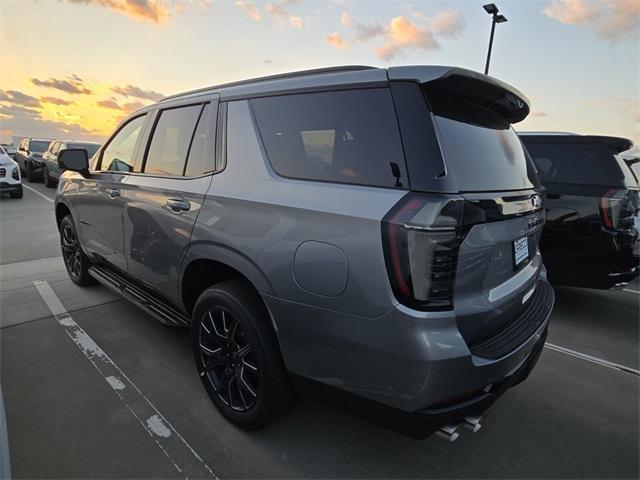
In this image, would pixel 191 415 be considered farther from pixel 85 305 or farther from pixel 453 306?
pixel 85 305

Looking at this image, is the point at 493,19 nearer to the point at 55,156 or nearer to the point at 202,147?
the point at 202,147

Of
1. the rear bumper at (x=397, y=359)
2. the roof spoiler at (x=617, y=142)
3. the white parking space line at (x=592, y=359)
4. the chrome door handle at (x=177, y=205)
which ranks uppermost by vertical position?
the roof spoiler at (x=617, y=142)

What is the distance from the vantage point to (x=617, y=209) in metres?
4.04

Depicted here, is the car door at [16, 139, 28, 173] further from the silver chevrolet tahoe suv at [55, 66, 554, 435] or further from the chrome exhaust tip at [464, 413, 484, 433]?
the chrome exhaust tip at [464, 413, 484, 433]

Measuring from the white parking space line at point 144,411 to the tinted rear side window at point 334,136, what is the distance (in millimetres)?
1613

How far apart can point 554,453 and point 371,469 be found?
111 cm

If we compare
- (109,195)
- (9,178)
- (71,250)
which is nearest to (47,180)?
(9,178)

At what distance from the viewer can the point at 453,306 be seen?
157cm

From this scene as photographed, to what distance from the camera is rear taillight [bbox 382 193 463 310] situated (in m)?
1.48

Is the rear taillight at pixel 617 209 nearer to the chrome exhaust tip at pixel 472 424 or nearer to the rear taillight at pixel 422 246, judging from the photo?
the chrome exhaust tip at pixel 472 424

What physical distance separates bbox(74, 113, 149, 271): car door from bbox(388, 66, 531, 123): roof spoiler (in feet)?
8.12

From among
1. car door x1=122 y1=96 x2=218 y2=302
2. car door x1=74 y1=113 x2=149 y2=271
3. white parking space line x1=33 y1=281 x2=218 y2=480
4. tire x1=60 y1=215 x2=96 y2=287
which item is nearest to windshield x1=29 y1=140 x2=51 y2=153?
tire x1=60 y1=215 x2=96 y2=287

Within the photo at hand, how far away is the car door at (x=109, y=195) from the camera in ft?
10.8

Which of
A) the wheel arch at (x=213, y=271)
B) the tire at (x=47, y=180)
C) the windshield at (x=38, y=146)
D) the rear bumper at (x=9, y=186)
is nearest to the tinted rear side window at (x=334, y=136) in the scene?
the wheel arch at (x=213, y=271)
